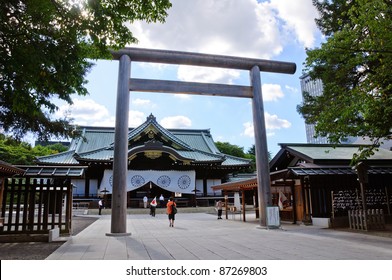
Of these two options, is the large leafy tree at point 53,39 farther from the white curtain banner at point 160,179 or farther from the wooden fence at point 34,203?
the white curtain banner at point 160,179

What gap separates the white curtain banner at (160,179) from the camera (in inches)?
965

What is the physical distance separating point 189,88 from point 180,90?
1.16 feet

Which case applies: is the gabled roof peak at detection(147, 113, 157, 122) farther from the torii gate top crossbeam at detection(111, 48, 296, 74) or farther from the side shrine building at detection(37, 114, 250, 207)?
the torii gate top crossbeam at detection(111, 48, 296, 74)

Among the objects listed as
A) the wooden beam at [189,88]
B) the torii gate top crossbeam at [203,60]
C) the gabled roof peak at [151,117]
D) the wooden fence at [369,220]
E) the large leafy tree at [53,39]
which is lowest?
the wooden fence at [369,220]

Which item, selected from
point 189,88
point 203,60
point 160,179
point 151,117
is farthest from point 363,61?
point 151,117

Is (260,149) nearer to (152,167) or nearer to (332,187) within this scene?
(332,187)

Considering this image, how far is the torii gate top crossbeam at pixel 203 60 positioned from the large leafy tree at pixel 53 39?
4091mm

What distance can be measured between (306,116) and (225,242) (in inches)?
314

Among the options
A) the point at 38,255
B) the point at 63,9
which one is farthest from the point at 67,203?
the point at 63,9

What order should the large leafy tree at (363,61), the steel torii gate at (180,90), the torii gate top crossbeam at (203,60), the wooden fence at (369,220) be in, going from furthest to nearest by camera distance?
the torii gate top crossbeam at (203,60) → the wooden fence at (369,220) → the steel torii gate at (180,90) → the large leafy tree at (363,61)

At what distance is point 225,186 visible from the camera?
1872 cm

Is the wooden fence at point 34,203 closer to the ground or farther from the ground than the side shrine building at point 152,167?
closer to the ground

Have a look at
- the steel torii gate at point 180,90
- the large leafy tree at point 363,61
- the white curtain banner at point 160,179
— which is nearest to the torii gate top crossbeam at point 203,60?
the steel torii gate at point 180,90
